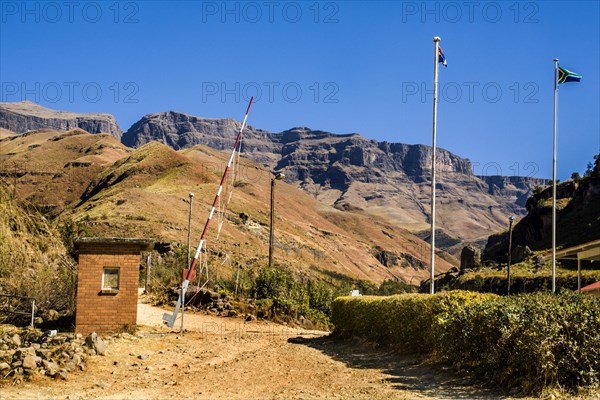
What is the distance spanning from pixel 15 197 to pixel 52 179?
152 meters

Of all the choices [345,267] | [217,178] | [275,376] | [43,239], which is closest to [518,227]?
[345,267]

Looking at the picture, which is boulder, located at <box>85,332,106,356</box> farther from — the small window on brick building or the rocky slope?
the rocky slope

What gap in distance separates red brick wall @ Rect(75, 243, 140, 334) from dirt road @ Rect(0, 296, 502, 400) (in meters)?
0.99

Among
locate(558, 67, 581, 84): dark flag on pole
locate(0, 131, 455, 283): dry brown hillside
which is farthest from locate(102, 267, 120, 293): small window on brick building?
locate(0, 131, 455, 283): dry brown hillside

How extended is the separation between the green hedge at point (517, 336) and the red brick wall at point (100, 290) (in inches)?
361

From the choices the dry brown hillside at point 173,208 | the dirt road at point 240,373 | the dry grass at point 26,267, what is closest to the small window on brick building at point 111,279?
the dirt road at point 240,373

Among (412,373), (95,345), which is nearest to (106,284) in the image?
(95,345)

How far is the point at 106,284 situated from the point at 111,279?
22cm

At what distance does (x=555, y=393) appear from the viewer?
1195cm

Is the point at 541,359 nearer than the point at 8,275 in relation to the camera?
Yes

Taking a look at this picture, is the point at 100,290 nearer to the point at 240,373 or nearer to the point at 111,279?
the point at 111,279

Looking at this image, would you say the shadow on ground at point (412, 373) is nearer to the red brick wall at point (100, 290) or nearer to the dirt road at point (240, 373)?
the dirt road at point (240, 373)

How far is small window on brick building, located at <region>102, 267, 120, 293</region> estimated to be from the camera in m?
22.1

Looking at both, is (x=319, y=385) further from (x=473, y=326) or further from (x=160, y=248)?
(x=160, y=248)
